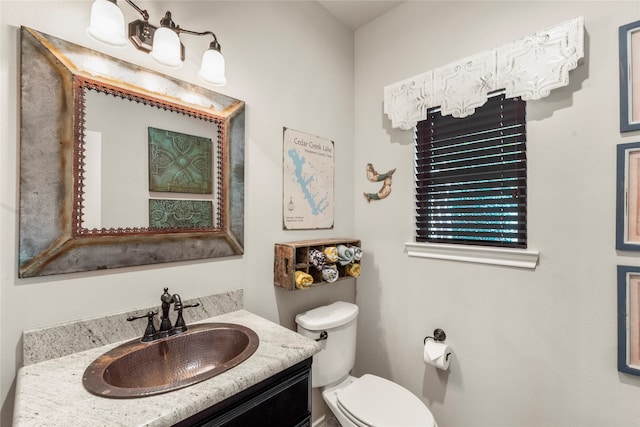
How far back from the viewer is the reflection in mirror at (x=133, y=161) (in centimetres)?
101

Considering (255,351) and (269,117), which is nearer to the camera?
(255,351)

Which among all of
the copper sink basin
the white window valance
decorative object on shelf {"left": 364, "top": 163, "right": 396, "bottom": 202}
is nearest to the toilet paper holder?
decorative object on shelf {"left": 364, "top": 163, "right": 396, "bottom": 202}

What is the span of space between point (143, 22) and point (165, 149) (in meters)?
0.46

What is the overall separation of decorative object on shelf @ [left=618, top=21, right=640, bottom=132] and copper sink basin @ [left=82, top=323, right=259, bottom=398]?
66.1 inches

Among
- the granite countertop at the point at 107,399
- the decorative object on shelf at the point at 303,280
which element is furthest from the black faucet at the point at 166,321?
the decorative object on shelf at the point at 303,280

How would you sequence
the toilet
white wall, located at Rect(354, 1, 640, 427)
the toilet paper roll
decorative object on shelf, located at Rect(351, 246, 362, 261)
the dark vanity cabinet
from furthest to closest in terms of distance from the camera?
decorative object on shelf, located at Rect(351, 246, 362, 261), the toilet paper roll, the toilet, white wall, located at Rect(354, 1, 640, 427), the dark vanity cabinet

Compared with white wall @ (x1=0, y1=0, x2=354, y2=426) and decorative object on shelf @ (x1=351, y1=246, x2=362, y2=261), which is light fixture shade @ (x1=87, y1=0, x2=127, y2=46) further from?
decorative object on shelf @ (x1=351, y1=246, x2=362, y2=261)

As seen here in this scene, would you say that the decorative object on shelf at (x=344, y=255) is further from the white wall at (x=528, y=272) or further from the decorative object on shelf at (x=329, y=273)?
the white wall at (x=528, y=272)

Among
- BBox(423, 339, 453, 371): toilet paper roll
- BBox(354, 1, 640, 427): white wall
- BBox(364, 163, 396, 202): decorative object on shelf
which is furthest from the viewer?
BBox(364, 163, 396, 202): decorative object on shelf

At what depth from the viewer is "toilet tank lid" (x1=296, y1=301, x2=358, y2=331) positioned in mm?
1549

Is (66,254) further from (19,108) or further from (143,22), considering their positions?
(143,22)

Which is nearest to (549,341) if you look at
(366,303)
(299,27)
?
(366,303)

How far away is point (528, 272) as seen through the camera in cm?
136

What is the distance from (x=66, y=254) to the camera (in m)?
0.95
